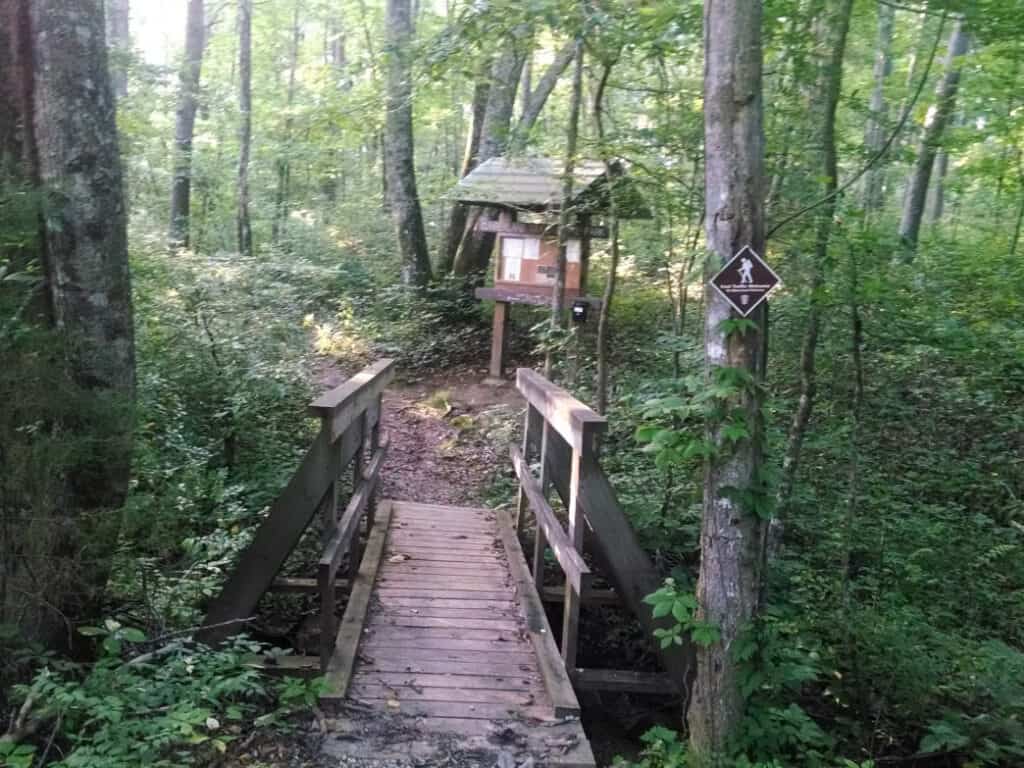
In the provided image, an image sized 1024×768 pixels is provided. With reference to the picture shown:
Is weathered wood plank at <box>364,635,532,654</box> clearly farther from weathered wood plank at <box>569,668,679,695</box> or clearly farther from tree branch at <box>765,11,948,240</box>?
tree branch at <box>765,11,948,240</box>

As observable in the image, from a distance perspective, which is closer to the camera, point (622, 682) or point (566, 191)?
point (622, 682)

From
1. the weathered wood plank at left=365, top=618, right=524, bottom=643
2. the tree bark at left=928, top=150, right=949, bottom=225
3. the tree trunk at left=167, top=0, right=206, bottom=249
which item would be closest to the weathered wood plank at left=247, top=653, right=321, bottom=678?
the weathered wood plank at left=365, top=618, right=524, bottom=643

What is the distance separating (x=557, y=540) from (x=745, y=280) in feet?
7.04

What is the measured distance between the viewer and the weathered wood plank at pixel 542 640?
410cm

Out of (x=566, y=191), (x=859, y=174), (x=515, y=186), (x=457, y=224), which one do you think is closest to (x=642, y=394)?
(x=566, y=191)

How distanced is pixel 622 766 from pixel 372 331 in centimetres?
1044

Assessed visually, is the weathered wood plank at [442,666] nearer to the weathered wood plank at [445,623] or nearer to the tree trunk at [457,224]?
the weathered wood plank at [445,623]

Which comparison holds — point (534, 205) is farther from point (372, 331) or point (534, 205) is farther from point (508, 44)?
point (372, 331)

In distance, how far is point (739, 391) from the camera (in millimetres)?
3629

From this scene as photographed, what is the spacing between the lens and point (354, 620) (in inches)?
191

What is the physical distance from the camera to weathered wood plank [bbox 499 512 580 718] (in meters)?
4.10

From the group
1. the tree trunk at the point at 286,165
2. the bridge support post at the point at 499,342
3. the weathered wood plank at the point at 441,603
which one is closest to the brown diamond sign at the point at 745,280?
the weathered wood plank at the point at 441,603

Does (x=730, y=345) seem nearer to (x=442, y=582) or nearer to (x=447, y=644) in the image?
(x=447, y=644)

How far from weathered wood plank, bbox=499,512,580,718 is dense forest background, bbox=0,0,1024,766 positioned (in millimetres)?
506
